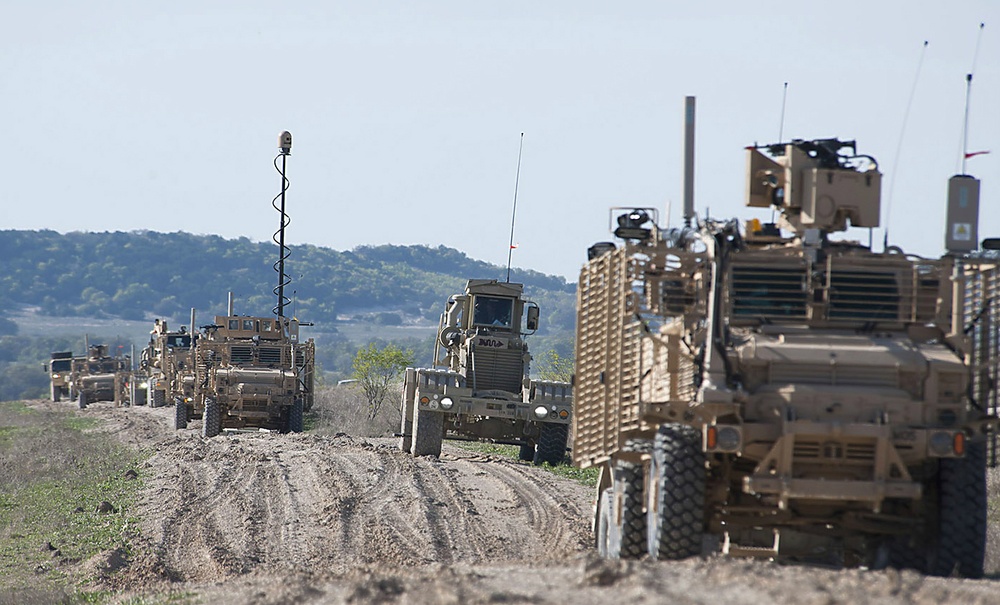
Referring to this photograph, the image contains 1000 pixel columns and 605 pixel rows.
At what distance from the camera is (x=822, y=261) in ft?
38.2

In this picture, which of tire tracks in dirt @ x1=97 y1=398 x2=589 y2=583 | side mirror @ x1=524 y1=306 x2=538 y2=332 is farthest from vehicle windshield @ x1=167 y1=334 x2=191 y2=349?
side mirror @ x1=524 y1=306 x2=538 y2=332

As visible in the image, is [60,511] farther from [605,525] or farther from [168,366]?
[168,366]

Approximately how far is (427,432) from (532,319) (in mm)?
2706

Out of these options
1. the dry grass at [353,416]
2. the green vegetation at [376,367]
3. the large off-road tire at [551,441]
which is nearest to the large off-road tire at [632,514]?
the large off-road tire at [551,441]

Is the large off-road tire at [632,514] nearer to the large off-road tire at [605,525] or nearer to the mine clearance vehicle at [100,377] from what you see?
the large off-road tire at [605,525]

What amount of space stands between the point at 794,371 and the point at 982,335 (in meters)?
1.79

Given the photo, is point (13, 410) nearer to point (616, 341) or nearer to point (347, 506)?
point (347, 506)

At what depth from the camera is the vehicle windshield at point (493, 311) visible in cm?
2508

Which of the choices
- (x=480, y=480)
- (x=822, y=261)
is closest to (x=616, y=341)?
(x=822, y=261)

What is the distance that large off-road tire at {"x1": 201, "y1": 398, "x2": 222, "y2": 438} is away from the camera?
104 feet

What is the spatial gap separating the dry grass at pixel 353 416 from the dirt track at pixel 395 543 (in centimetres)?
1006

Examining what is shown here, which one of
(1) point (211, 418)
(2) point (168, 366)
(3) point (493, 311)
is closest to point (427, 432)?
(3) point (493, 311)

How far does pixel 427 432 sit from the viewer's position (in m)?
23.8

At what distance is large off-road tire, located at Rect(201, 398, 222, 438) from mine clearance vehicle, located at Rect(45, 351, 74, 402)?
3971 cm
